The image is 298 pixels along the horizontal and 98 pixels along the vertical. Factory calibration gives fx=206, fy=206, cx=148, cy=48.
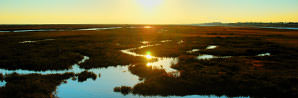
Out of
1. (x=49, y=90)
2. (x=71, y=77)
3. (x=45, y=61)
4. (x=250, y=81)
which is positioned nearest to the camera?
(x=49, y=90)

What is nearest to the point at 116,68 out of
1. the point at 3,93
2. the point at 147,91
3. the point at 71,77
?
the point at 71,77

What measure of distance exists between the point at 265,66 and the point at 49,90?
18.4m

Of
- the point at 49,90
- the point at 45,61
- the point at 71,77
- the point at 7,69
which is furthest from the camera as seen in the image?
the point at 45,61

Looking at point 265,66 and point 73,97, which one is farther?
point 265,66

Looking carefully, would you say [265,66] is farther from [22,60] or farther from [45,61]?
[22,60]

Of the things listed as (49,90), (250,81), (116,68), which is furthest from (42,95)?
(250,81)

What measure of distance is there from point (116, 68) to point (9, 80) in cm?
834

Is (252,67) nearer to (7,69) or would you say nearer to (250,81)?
(250,81)

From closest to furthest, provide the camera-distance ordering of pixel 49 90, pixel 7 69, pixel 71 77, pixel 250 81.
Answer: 1. pixel 49 90
2. pixel 250 81
3. pixel 71 77
4. pixel 7 69

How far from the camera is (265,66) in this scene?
19.5 m

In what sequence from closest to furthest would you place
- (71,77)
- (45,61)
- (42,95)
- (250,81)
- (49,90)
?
1. (42,95)
2. (49,90)
3. (250,81)
4. (71,77)
5. (45,61)

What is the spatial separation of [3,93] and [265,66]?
20760mm

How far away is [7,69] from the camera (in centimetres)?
1836

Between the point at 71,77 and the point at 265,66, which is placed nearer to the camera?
the point at 71,77
